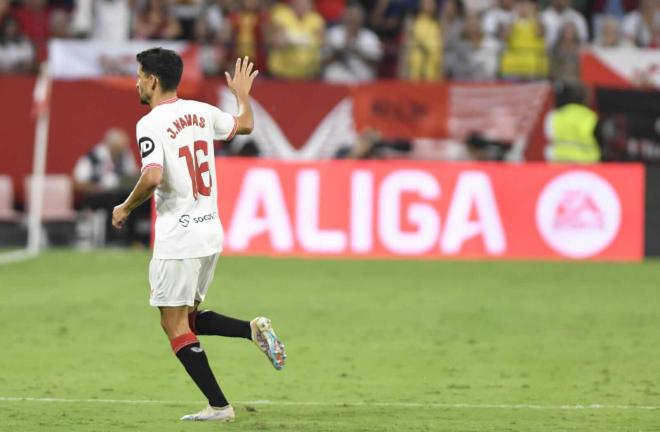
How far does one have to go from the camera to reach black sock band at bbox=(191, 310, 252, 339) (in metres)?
8.34

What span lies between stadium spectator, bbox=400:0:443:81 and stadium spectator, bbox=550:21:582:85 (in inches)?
68.9

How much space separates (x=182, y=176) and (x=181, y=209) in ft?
0.62

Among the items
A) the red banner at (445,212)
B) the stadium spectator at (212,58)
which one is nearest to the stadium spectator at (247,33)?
the stadium spectator at (212,58)

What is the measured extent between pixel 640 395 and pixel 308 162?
10.3 meters

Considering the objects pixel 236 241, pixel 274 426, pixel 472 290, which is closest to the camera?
pixel 274 426

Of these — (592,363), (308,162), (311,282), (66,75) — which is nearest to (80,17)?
(66,75)

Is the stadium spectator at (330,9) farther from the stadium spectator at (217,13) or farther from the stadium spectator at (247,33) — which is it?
the stadium spectator at (217,13)

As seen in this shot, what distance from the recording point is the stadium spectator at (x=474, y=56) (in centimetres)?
2184

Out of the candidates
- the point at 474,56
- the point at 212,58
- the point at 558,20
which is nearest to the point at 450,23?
the point at 474,56

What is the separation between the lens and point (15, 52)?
21.8 metres

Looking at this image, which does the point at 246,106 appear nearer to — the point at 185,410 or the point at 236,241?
the point at 185,410

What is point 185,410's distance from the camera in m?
8.58

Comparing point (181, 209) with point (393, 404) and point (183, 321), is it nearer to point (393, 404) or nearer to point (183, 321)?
point (183, 321)

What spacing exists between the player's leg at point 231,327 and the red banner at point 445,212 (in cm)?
1050
